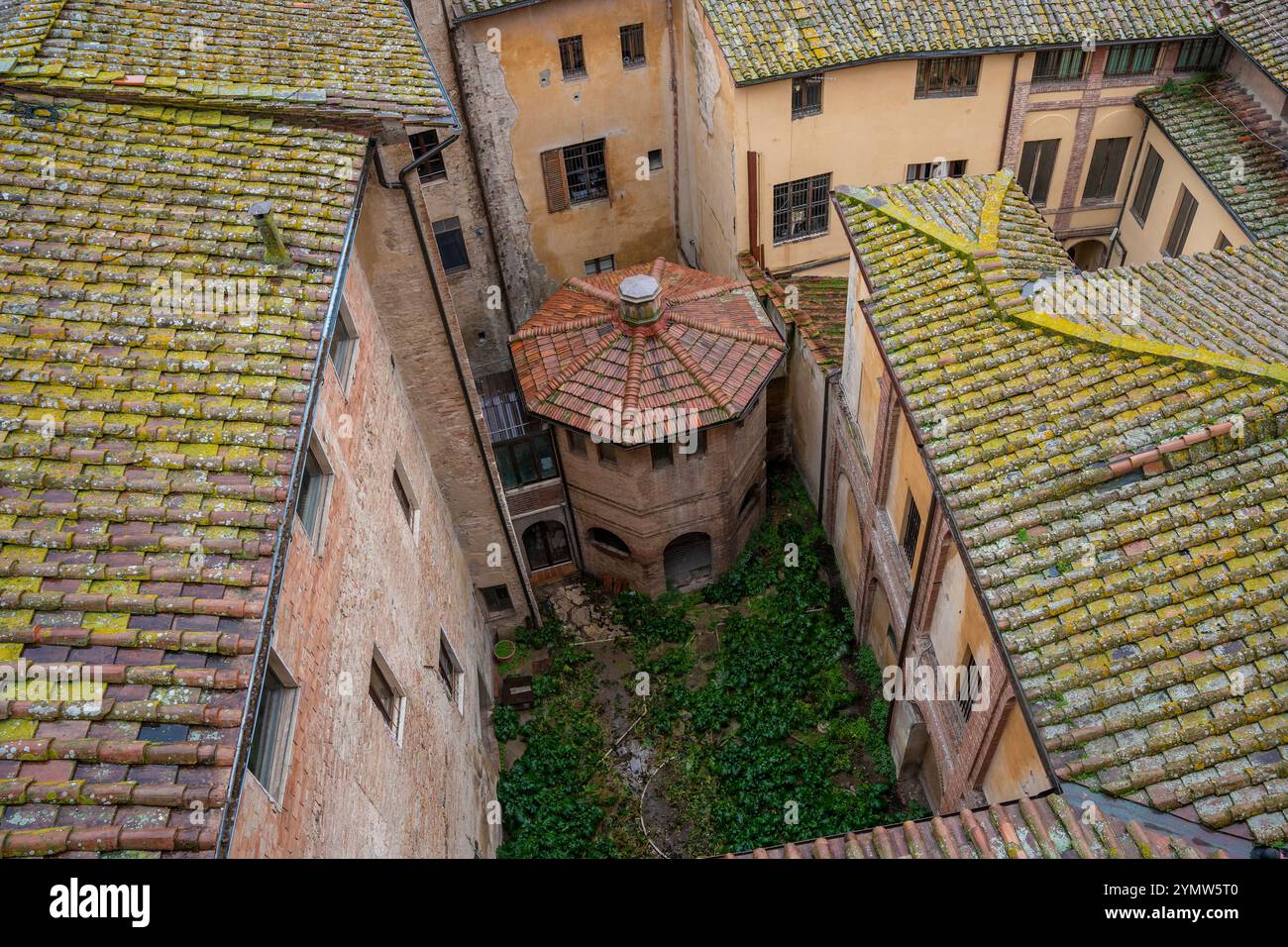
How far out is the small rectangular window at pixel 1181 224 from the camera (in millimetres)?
25328

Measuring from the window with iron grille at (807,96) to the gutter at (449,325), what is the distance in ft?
31.3

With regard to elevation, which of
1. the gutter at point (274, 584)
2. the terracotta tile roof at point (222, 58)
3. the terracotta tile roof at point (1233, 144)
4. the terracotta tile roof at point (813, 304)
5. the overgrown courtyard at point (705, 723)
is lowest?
the overgrown courtyard at point (705, 723)

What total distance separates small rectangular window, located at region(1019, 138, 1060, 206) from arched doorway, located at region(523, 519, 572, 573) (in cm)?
1617

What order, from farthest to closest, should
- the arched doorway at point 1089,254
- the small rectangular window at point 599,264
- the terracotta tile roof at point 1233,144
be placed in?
the small rectangular window at point 599,264 → the arched doorway at point 1089,254 → the terracotta tile roof at point 1233,144

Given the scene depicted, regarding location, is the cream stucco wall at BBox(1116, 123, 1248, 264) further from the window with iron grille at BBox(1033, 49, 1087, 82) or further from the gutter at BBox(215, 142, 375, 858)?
the gutter at BBox(215, 142, 375, 858)

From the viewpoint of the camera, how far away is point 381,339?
57.2ft

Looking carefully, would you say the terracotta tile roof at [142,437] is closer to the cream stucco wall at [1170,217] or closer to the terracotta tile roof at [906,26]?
the terracotta tile roof at [906,26]

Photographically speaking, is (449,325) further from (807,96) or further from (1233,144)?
(1233,144)

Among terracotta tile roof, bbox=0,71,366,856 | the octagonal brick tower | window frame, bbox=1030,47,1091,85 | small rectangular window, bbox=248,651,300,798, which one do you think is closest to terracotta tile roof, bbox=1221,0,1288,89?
window frame, bbox=1030,47,1091,85

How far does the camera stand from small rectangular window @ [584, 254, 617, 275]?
30.5 metres

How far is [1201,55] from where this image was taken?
25.8 metres

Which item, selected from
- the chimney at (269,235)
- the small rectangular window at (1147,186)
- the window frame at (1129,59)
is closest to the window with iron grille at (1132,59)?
the window frame at (1129,59)

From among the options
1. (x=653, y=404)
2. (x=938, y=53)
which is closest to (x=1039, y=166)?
(x=938, y=53)

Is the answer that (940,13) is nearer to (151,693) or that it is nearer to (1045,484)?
(1045,484)
